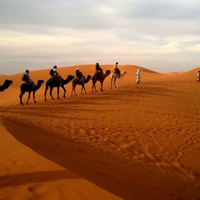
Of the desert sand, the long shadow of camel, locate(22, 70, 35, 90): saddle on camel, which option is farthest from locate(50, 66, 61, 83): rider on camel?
the long shadow of camel

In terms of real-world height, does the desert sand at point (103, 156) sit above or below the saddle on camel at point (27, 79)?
below

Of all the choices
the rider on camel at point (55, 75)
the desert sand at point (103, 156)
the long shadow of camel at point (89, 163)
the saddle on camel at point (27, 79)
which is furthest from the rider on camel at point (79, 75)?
the long shadow of camel at point (89, 163)

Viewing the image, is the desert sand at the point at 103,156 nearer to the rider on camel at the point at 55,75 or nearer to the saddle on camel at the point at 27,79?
the saddle on camel at the point at 27,79

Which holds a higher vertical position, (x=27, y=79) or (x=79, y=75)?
(x=79, y=75)

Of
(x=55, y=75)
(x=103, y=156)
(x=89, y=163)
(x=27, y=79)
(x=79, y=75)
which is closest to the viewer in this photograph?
(x=89, y=163)

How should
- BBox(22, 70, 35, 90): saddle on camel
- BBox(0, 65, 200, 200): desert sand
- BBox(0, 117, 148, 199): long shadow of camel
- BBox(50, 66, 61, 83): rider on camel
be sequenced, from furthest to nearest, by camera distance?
BBox(50, 66, 61, 83): rider on camel, BBox(22, 70, 35, 90): saddle on camel, BBox(0, 117, 148, 199): long shadow of camel, BBox(0, 65, 200, 200): desert sand

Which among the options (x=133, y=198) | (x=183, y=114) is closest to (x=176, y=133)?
(x=183, y=114)

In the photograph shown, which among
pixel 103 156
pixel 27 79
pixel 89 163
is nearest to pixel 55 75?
pixel 27 79

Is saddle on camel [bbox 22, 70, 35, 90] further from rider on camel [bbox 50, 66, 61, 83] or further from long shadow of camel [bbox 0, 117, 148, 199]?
long shadow of camel [bbox 0, 117, 148, 199]

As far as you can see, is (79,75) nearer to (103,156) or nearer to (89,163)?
(103,156)

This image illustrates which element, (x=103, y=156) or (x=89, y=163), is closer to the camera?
(x=89, y=163)

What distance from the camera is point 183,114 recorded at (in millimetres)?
12844

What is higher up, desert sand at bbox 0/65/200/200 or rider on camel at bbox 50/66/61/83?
rider on camel at bbox 50/66/61/83

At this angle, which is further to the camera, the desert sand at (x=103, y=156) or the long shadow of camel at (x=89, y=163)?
the long shadow of camel at (x=89, y=163)
